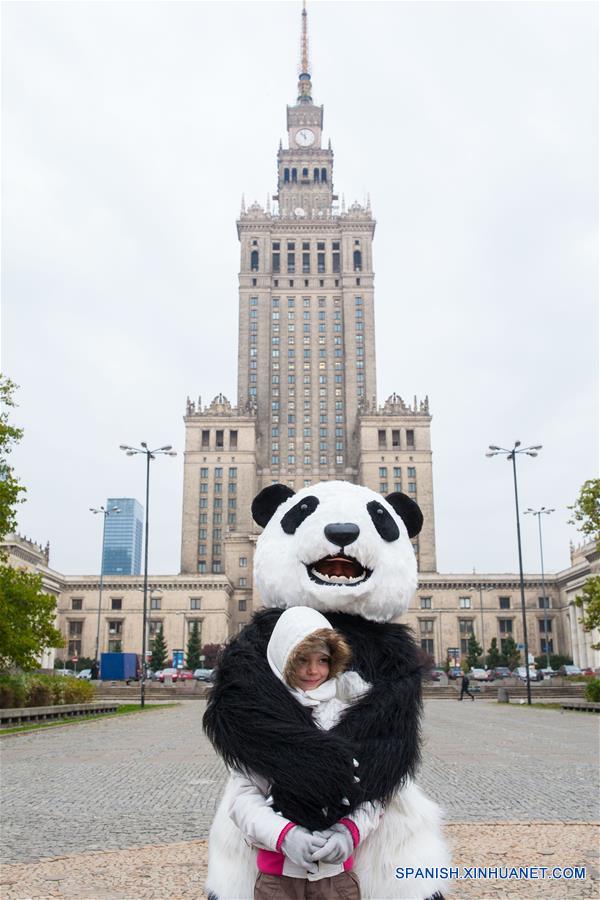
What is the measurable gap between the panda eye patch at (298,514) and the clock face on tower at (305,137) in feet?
458

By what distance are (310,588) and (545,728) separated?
20.7 m

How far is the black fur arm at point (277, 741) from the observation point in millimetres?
3104

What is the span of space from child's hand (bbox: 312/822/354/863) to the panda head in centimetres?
104

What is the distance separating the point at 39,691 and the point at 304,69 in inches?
5489

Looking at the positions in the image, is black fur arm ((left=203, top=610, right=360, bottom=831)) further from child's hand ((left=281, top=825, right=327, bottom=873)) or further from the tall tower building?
→ the tall tower building

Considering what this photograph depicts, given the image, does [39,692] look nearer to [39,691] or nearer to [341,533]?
[39,691]

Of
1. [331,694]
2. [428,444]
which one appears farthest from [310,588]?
[428,444]

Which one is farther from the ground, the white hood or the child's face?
the white hood

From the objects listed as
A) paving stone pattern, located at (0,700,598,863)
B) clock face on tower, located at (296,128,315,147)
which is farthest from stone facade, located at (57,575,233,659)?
clock face on tower, located at (296,128,315,147)

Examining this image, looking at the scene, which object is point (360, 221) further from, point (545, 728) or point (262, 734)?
point (262, 734)

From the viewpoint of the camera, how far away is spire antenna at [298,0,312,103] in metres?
141

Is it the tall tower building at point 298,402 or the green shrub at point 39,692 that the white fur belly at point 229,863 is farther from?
the tall tower building at point 298,402

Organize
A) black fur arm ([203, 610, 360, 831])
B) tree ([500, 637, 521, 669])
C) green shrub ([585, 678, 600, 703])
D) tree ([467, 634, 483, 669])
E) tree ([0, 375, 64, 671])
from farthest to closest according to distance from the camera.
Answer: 1. tree ([467, 634, 483, 669])
2. tree ([500, 637, 521, 669])
3. green shrub ([585, 678, 600, 703])
4. tree ([0, 375, 64, 671])
5. black fur arm ([203, 610, 360, 831])

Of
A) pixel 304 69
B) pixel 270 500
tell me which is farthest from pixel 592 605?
pixel 304 69
